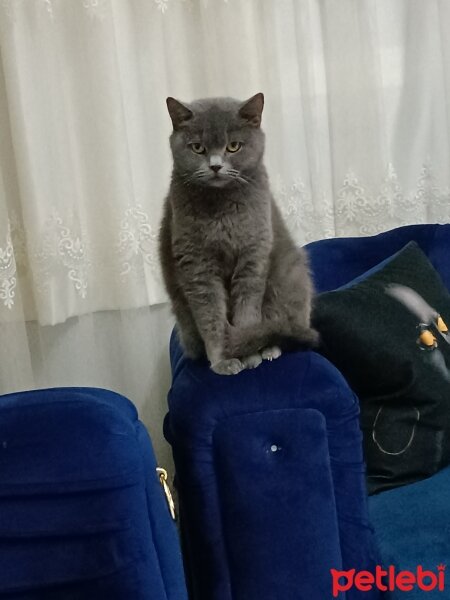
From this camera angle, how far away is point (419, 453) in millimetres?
1212

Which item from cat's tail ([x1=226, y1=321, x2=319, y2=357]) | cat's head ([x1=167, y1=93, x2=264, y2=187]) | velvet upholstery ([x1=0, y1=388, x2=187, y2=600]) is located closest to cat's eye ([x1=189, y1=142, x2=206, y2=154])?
cat's head ([x1=167, y1=93, x2=264, y2=187])

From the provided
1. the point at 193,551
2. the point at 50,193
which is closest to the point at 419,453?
the point at 193,551

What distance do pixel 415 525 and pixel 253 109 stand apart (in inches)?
30.4

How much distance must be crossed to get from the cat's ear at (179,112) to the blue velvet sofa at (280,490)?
451 millimetres

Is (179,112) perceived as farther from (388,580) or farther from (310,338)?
(388,580)

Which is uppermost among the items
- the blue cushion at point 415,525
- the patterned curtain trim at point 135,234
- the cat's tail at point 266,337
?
the patterned curtain trim at point 135,234

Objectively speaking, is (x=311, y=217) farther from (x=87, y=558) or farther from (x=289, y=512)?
(x=87, y=558)

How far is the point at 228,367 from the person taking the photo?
1.04 m

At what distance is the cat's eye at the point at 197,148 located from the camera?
3.54ft

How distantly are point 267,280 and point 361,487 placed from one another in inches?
15.8

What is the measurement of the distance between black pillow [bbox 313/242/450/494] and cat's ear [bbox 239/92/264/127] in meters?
0.40

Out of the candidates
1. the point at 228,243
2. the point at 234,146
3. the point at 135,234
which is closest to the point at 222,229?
the point at 228,243

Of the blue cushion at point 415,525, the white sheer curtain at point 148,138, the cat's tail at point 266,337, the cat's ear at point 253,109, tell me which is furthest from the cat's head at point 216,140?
the blue cushion at point 415,525

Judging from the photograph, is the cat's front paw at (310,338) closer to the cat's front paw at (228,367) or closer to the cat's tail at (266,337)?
the cat's tail at (266,337)
